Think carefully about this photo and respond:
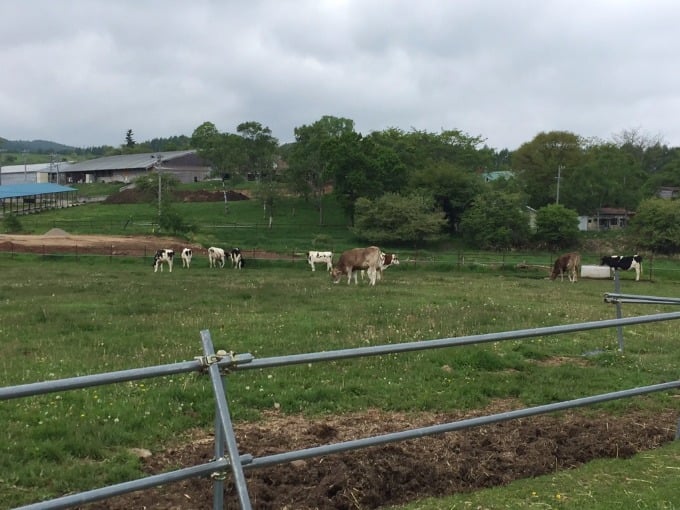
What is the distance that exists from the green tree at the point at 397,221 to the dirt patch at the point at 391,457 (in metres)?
51.0

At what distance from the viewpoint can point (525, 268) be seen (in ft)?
133

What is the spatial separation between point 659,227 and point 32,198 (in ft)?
264

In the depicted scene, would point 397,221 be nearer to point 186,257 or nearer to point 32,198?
point 186,257

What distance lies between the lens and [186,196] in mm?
94250

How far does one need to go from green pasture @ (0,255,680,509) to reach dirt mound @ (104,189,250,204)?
247 ft

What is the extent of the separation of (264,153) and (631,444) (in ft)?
297

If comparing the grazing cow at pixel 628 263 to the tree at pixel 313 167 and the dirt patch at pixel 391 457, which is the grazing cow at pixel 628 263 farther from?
the tree at pixel 313 167

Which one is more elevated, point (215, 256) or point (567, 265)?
point (567, 265)

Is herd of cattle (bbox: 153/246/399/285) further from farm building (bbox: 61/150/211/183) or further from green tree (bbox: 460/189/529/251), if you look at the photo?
farm building (bbox: 61/150/211/183)

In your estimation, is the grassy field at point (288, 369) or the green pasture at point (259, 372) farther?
the green pasture at point (259, 372)

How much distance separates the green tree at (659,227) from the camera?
193 ft

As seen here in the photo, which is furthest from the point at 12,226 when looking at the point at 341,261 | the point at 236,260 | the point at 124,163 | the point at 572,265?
the point at 124,163

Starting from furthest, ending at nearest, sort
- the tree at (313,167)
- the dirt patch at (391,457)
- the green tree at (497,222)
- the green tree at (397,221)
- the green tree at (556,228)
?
the tree at (313,167) → the green tree at (556,228) → the green tree at (497,222) → the green tree at (397,221) → the dirt patch at (391,457)

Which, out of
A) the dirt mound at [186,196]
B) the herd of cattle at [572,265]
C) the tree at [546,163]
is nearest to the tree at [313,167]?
the dirt mound at [186,196]
